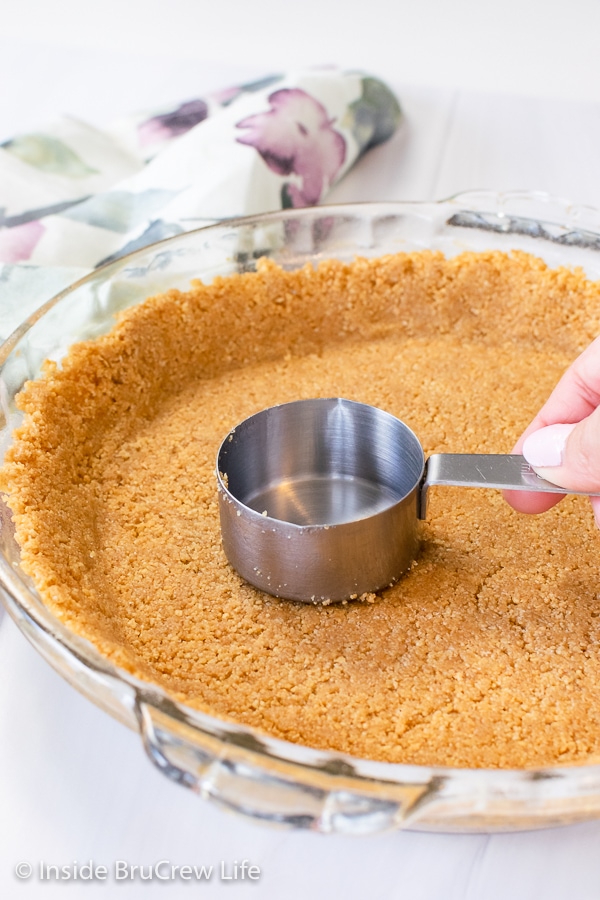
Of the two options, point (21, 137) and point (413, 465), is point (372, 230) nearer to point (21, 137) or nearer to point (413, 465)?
point (413, 465)

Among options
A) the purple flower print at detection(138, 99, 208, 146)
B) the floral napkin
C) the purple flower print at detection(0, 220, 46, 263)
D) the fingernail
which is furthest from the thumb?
the purple flower print at detection(138, 99, 208, 146)

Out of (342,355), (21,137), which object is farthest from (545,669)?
(21,137)

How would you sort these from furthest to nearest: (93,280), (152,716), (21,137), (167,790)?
(21,137), (93,280), (167,790), (152,716)

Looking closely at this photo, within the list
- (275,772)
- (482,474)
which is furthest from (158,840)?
(482,474)

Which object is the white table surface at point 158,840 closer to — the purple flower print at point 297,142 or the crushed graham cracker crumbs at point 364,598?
the crushed graham cracker crumbs at point 364,598

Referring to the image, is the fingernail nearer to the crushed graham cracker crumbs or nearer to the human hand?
the human hand

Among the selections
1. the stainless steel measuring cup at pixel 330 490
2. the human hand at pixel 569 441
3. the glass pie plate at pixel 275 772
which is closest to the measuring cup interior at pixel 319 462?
the stainless steel measuring cup at pixel 330 490
